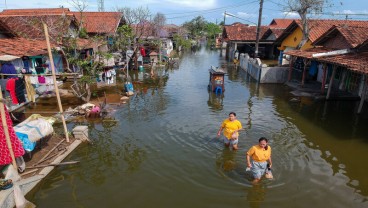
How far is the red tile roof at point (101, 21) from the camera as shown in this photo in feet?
95.3

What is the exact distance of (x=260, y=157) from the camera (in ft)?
24.9

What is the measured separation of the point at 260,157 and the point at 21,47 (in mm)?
15133

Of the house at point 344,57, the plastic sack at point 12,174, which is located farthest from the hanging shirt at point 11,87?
the house at point 344,57

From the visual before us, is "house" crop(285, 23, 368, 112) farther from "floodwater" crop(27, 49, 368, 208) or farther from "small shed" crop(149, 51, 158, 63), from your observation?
"small shed" crop(149, 51, 158, 63)

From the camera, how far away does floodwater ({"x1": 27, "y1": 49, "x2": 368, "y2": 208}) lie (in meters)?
7.52

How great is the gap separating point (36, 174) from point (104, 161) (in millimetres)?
2094

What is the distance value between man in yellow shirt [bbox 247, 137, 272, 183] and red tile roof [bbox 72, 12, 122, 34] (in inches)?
962

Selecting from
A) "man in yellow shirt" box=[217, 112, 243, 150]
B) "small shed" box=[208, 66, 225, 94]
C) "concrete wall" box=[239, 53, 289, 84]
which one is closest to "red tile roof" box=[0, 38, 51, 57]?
"small shed" box=[208, 66, 225, 94]

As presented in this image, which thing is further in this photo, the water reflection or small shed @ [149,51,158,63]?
small shed @ [149,51,158,63]

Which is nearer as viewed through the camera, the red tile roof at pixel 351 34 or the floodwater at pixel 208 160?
the floodwater at pixel 208 160

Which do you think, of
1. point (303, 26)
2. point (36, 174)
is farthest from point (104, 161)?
point (303, 26)

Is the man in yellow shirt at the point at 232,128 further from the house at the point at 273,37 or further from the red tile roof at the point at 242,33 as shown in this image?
the red tile roof at the point at 242,33

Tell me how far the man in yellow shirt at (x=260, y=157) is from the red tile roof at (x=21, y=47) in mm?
12722

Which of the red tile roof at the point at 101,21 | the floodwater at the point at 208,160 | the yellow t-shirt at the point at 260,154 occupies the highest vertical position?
the red tile roof at the point at 101,21
